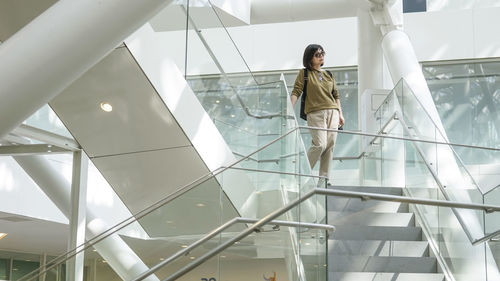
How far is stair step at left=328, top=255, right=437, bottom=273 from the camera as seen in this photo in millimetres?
6758

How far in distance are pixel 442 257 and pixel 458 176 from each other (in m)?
0.82

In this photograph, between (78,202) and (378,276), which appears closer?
(378,276)

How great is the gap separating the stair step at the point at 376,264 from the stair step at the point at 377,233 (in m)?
0.27

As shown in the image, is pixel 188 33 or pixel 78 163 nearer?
pixel 188 33

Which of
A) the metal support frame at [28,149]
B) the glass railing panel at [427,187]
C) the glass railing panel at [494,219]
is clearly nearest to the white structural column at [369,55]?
the glass railing panel at [427,187]

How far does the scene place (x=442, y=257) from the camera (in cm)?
685

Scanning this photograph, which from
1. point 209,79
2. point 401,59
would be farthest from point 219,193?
point 401,59

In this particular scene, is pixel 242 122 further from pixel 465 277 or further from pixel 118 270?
pixel 465 277

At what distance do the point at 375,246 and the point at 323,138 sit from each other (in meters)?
1.79

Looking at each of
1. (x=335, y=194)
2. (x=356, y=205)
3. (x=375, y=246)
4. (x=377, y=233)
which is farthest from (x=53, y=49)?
(x=356, y=205)

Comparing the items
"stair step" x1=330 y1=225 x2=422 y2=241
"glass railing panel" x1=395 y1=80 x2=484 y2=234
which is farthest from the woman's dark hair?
"stair step" x1=330 y1=225 x2=422 y2=241

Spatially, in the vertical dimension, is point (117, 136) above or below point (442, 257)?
above

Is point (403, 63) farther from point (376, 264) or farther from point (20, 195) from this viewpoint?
point (20, 195)

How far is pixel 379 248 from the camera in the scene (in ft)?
23.0
